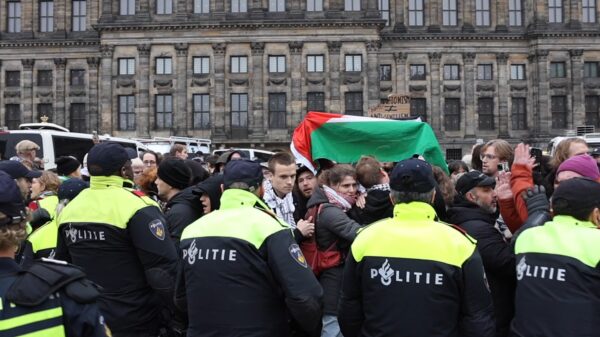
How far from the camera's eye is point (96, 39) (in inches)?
1703

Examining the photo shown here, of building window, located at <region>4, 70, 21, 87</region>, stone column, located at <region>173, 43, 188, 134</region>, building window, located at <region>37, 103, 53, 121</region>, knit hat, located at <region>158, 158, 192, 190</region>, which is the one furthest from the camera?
building window, located at <region>4, 70, 21, 87</region>

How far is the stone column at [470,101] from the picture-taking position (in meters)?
42.1

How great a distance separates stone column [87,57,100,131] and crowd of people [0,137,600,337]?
39058mm

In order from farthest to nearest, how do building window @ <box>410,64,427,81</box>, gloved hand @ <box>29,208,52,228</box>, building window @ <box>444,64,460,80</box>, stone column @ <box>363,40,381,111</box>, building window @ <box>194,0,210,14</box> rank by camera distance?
building window @ <box>444,64,460,80</box> → building window @ <box>410,64,427,81</box> → building window @ <box>194,0,210,14</box> → stone column @ <box>363,40,381,111</box> → gloved hand @ <box>29,208,52,228</box>

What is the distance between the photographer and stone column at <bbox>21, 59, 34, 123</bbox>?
43344mm

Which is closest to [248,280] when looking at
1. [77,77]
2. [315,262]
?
[315,262]

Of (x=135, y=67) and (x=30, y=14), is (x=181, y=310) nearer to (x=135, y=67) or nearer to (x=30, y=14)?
(x=135, y=67)

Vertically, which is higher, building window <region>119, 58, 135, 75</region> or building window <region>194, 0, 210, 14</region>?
building window <region>194, 0, 210, 14</region>

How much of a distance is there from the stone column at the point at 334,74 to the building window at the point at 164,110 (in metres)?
10.4

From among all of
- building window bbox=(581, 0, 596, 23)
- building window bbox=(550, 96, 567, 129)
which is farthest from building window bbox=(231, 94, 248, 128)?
building window bbox=(581, 0, 596, 23)

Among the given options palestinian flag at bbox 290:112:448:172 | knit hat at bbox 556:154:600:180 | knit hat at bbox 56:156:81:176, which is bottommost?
knit hat at bbox 556:154:600:180

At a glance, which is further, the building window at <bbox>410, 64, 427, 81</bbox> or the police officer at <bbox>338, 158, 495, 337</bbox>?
the building window at <bbox>410, 64, 427, 81</bbox>

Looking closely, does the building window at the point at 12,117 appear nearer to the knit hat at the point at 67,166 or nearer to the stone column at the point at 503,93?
the stone column at the point at 503,93

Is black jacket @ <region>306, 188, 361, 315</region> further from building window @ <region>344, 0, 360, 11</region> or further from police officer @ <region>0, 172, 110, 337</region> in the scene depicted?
building window @ <region>344, 0, 360, 11</region>
